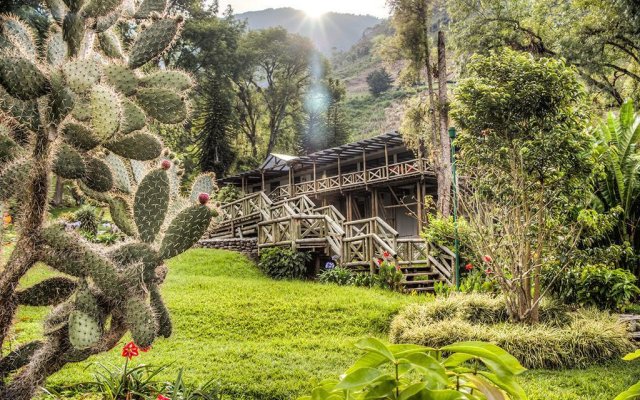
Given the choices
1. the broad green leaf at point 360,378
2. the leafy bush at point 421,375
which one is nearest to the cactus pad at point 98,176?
the leafy bush at point 421,375

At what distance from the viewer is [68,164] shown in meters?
1.76

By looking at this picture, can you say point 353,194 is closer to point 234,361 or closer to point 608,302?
point 608,302

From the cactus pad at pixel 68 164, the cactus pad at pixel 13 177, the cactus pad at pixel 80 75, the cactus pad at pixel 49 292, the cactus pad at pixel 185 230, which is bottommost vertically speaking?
the cactus pad at pixel 49 292

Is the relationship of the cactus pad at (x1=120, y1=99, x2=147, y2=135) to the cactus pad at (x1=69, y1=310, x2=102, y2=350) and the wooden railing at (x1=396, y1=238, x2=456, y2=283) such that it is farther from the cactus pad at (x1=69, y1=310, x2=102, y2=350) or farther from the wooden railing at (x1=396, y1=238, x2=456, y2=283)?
the wooden railing at (x1=396, y1=238, x2=456, y2=283)

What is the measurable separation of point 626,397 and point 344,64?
105176 mm

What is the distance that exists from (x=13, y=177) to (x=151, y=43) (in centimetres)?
75

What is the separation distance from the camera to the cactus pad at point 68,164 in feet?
5.72

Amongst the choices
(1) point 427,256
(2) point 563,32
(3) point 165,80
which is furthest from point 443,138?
(3) point 165,80

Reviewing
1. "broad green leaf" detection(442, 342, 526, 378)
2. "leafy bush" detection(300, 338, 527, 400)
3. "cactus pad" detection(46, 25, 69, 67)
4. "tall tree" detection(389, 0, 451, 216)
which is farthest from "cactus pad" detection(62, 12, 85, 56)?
"tall tree" detection(389, 0, 451, 216)

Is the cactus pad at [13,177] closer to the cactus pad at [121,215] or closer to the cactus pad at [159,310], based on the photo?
the cactus pad at [121,215]

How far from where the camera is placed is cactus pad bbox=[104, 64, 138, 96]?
6.42 ft

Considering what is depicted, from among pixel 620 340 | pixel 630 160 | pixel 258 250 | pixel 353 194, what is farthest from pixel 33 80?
pixel 353 194

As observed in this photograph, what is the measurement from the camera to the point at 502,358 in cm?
81

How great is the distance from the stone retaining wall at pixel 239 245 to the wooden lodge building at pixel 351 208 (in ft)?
3.31
